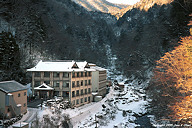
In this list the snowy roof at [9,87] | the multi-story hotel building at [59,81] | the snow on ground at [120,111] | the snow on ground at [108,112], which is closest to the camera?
the snowy roof at [9,87]

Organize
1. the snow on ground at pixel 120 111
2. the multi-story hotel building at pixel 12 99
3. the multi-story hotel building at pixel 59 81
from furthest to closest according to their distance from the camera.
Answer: the multi-story hotel building at pixel 59 81 → the snow on ground at pixel 120 111 → the multi-story hotel building at pixel 12 99

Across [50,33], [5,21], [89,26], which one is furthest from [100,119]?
[89,26]

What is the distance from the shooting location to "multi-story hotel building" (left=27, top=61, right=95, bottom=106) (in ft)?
106

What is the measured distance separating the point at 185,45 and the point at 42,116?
22.4 m

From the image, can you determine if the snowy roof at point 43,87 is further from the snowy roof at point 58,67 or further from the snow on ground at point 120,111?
the snow on ground at point 120,111

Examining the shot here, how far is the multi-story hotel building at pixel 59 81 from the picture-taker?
32.2 meters

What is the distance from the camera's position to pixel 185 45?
1546 cm

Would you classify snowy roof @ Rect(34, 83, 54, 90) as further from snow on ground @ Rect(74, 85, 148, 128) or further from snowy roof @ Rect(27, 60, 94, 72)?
snow on ground @ Rect(74, 85, 148, 128)

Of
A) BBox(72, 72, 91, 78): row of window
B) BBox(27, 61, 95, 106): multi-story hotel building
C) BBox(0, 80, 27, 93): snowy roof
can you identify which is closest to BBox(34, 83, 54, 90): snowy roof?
BBox(27, 61, 95, 106): multi-story hotel building

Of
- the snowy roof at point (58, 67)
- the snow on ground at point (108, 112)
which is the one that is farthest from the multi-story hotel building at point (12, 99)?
the snowy roof at point (58, 67)

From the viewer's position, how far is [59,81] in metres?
32.8

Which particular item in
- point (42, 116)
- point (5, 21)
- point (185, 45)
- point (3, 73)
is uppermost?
point (5, 21)

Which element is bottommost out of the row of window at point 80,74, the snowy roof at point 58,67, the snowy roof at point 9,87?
the snowy roof at point 9,87

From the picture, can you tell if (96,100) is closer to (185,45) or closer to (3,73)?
(3,73)
